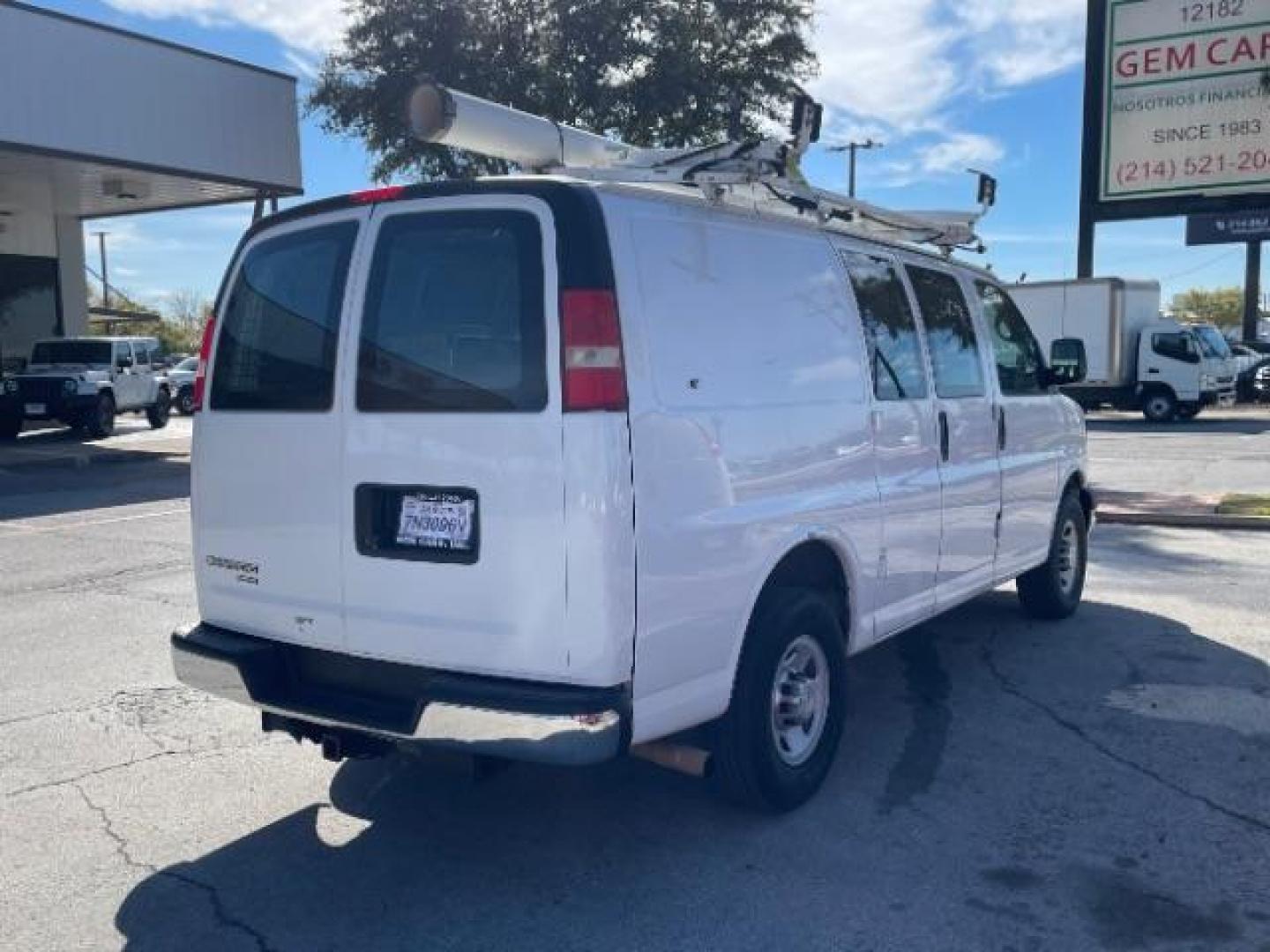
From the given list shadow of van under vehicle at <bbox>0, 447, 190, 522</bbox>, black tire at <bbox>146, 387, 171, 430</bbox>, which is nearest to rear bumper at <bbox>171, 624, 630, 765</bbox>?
shadow of van under vehicle at <bbox>0, 447, 190, 522</bbox>

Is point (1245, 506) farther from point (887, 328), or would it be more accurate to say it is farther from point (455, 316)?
point (455, 316)

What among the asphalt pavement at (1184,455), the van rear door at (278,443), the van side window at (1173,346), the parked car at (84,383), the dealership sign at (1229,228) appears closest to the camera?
the van rear door at (278,443)

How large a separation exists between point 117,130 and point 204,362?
55.5 ft

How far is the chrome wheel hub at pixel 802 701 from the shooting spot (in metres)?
4.30

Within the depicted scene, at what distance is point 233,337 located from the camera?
4.27 meters

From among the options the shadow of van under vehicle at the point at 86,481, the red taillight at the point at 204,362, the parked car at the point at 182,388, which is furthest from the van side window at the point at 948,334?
the parked car at the point at 182,388

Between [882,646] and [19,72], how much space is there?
16.7 meters

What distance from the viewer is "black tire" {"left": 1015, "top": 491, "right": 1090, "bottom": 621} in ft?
23.2

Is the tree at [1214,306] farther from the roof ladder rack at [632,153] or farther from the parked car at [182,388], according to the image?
the roof ladder rack at [632,153]

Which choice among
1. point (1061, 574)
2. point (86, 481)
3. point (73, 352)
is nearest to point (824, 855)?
point (1061, 574)

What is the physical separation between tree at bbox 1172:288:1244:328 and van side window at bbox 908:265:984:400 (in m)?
79.8

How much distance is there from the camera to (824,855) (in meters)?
3.93

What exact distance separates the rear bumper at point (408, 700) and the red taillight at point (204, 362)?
0.85 metres

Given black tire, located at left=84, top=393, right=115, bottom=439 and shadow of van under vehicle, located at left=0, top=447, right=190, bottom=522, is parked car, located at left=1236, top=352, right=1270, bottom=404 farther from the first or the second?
black tire, located at left=84, top=393, right=115, bottom=439
